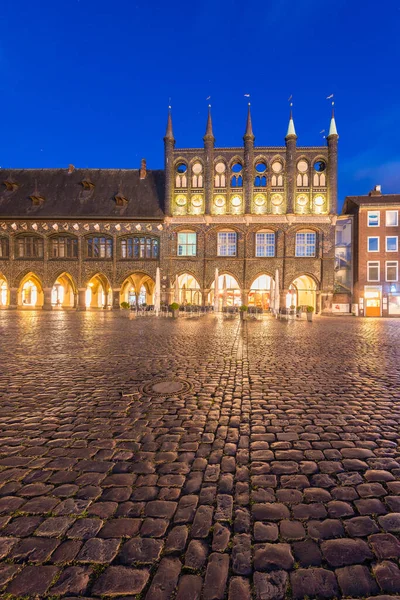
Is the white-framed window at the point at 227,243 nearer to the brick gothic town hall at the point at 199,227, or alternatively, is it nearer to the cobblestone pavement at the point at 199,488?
the brick gothic town hall at the point at 199,227

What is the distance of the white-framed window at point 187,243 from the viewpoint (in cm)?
3133

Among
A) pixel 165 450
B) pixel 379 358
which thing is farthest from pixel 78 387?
pixel 379 358

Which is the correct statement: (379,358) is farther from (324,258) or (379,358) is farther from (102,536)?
(324,258)

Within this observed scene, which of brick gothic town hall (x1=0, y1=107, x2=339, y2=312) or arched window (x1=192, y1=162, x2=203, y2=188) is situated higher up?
arched window (x1=192, y1=162, x2=203, y2=188)

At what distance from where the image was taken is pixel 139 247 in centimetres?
3181

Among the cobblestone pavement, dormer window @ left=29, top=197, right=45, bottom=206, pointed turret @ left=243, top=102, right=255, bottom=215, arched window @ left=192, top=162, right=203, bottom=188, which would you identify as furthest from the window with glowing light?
the cobblestone pavement

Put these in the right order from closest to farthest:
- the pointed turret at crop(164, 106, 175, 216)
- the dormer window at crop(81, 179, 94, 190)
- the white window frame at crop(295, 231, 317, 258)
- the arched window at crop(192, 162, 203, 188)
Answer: the white window frame at crop(295, 231, 317, 258) < the pointed turret at crop(164, 106, 175, 216) < the arched window at crop(192, 162, 203, 188) < the dormer window at crop(81, 179, 94, 190)

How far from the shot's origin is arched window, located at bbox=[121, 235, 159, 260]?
3169 cm

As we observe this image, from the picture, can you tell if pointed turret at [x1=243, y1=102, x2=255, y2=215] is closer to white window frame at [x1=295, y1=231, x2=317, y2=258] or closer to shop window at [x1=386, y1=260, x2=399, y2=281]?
white window frame at [x1=295, y1=231, x2=317, y2=258]

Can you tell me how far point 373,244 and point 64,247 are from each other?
3121 cm

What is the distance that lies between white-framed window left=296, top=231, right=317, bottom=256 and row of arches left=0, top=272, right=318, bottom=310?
2453 mm

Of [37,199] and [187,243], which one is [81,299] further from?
[187,243]

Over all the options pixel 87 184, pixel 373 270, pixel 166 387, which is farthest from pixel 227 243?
pixel 166 387

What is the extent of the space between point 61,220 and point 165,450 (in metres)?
33.4
